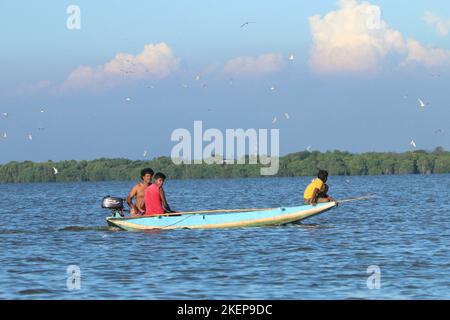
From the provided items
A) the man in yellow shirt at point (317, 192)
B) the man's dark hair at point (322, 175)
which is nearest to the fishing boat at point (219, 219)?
the man in yellow shirt at point (317, 192)

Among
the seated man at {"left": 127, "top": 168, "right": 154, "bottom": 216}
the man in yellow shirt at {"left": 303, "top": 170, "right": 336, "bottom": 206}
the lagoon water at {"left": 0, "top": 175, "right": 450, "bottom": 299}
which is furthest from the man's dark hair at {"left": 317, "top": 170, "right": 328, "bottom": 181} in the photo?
the seated man at {"left": 127, "top": 168, "right": 154, "bottom": 216}

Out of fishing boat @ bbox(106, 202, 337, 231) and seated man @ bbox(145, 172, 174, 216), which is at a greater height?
seated man @ bbox(145, 172, 174, 216)

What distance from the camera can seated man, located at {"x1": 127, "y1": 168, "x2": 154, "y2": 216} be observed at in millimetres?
31422

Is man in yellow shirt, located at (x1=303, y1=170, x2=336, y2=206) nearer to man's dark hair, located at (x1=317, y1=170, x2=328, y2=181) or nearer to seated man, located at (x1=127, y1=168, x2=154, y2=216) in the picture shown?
man's dark hair, located at (x1=317, y1=170, x2=328, y2=181)

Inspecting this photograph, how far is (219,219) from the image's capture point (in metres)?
33.2

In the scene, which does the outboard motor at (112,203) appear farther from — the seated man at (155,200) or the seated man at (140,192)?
the seated man at (155,200)

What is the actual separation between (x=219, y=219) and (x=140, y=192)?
9.55 ft

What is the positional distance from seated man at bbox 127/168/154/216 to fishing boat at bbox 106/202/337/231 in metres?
0.47

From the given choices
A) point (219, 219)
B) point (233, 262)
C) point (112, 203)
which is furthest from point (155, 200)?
point (233, 262)

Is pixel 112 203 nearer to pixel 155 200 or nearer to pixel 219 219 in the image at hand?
pixel 155 200

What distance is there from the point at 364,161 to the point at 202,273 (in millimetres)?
160339

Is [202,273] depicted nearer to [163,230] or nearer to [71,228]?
[163,230]
